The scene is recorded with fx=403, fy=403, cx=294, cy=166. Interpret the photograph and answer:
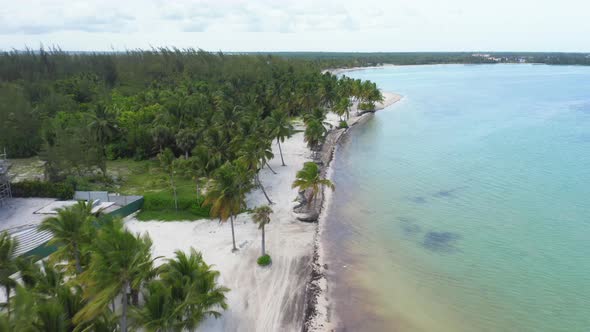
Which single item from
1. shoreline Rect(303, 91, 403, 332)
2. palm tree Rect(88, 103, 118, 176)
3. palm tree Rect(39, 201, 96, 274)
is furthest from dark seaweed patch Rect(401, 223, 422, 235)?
palm tree Rect(88, 103, 118, 176)

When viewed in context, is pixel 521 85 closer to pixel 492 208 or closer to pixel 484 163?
pixel 484 163

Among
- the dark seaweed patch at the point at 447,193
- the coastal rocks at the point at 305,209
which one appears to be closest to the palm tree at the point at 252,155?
the coastal rocks at the point at 305,209

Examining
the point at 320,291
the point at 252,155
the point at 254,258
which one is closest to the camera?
the point at 320,291

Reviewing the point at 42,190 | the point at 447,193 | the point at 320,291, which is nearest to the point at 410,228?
the point at 447,193

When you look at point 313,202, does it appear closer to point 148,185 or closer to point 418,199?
point 418,199

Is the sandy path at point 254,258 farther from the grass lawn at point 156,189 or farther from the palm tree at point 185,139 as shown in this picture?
the palm tree at point 185,139

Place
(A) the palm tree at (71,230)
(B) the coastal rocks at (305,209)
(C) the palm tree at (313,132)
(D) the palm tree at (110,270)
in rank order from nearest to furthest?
(D) the palm tree at (110,270) < (A) the palm tree at (71,230) < (B) the coastal rocks at (305,209) < (C) the palm tree at (313,132)

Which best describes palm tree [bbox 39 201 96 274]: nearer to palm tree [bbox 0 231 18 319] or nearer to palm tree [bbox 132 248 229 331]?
palm tree [bbox 0 231 18 319]
